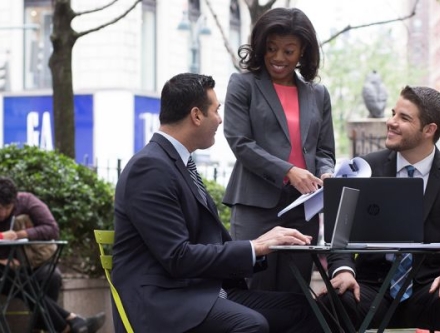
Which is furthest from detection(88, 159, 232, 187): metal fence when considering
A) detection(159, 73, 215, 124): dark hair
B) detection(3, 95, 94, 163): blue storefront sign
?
detection(3, 95, 94, 163): blue storefront sign

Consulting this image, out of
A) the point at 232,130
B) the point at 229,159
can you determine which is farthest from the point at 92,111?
the point at 232,130

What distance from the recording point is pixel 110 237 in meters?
6.09

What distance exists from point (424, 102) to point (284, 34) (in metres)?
0.84

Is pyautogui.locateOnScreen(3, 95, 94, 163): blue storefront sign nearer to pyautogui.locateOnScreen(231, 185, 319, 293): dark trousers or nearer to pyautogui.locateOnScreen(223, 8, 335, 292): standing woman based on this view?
pyautogui.locateOnScreen(223, 8, 335, 292): standing woman

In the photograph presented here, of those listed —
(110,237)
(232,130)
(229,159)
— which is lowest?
(229,159)

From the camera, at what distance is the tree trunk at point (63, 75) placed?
46.9 ft

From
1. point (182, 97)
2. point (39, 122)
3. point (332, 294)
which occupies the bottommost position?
point (39, 122)

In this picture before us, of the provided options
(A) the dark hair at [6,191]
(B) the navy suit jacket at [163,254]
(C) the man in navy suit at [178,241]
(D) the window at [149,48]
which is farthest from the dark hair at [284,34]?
(D) the window at [149,48]

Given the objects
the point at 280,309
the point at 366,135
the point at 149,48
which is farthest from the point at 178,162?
the point at 149,48

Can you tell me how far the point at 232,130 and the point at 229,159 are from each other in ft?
116

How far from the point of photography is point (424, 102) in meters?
6.87

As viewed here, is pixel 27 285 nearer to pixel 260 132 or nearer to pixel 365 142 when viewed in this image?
pixel 260 132

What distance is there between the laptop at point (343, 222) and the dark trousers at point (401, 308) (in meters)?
0.80

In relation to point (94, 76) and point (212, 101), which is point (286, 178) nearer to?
point (212, 101)
